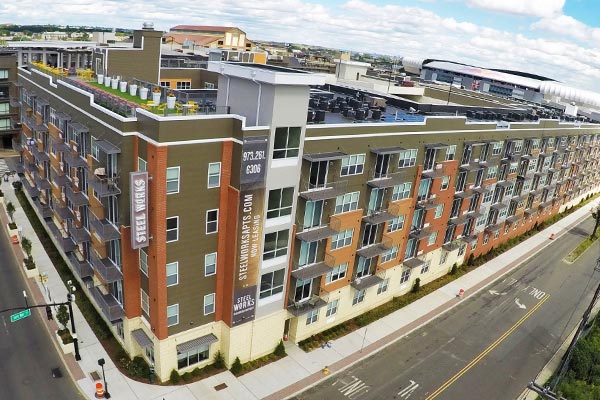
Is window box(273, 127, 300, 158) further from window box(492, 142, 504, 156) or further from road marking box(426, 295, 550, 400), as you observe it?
window box(492, 142, 504, 156)

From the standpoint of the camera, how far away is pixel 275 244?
3484 centimetres

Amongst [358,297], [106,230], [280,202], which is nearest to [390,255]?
[358,297]

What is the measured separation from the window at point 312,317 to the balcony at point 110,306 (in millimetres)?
15614

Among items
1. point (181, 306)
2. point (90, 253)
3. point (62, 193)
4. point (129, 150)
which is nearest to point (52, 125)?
point (62, 193)

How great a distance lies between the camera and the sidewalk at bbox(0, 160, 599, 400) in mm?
33562

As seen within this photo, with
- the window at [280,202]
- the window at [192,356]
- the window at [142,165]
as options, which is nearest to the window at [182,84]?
the window at [142,165]

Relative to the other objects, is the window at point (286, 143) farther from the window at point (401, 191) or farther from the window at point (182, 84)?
the window at point (182, 84)

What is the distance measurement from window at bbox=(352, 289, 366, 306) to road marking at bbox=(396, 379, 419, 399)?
30.9 ft

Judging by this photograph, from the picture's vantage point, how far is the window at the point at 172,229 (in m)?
29.6

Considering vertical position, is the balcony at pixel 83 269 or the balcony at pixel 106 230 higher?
the balcony at pixel 106 230

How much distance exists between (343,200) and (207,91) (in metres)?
22.4

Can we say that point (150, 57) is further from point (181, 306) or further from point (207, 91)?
point (181, 306)

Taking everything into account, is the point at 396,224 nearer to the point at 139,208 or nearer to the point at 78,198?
the point at 139,208

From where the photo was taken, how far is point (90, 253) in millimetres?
37844
